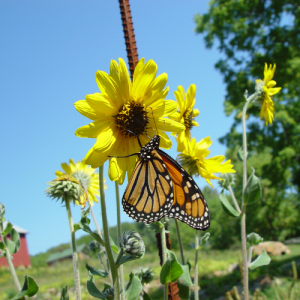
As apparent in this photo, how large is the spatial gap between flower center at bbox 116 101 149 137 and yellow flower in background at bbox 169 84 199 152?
0.86 ft

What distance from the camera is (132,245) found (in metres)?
1.04

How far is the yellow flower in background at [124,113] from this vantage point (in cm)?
109

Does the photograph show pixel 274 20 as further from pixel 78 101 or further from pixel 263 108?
pixel 78 101

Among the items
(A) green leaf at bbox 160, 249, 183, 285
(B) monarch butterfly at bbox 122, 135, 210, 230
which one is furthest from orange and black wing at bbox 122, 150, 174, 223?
(A) green leaf at bbox 160, 249, 183, 285

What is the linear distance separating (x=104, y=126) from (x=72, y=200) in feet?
1.83

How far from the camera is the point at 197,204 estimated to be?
5.27ft

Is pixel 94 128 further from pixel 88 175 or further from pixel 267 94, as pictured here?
pixel 267 94

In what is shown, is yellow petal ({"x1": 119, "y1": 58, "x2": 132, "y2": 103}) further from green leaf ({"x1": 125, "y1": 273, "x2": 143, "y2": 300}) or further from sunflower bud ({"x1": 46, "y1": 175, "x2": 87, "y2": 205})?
green leaf ({"x1": 125, "y1": 273, "x2": 143, "y2": 300})

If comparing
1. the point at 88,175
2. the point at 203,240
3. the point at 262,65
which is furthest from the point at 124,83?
the point at 262,65

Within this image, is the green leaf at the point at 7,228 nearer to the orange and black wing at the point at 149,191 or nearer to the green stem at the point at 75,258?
the green stem at the point at 75,258

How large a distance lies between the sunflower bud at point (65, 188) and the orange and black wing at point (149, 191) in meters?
0.29

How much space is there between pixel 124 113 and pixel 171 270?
0.65 m

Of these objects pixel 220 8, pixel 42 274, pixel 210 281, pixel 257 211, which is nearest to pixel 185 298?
pixel 210 281

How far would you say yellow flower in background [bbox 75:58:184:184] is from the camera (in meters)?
1.09
